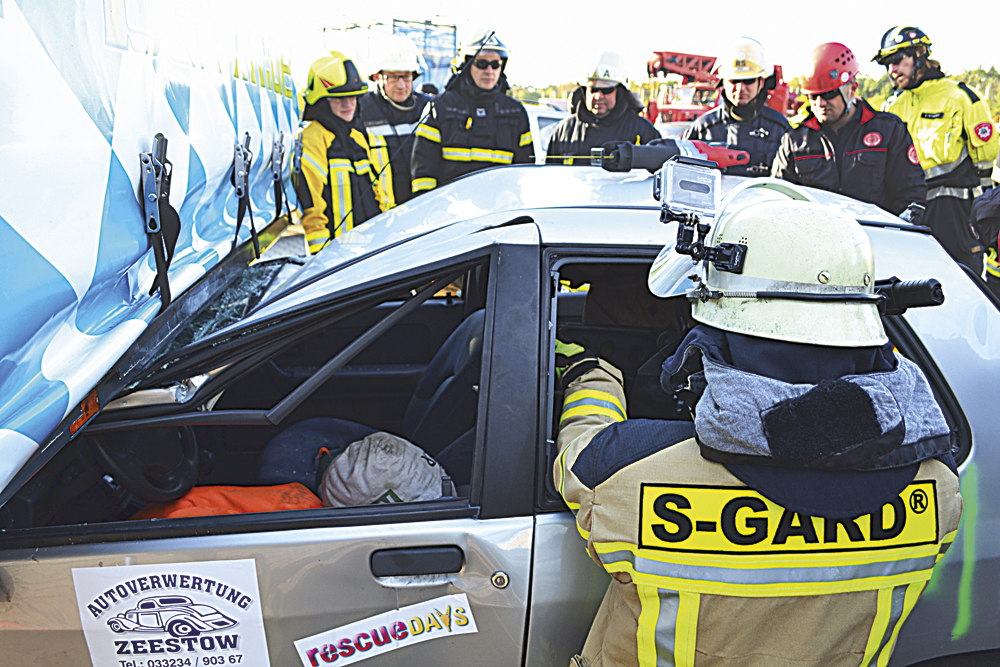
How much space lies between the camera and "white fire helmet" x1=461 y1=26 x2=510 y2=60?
455cm

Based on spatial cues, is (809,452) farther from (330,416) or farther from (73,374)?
(330,416)

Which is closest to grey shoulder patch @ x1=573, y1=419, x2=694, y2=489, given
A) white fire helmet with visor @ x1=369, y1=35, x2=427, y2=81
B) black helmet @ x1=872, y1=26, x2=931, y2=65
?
white fire helmet with visor @ x1=369, y1=35, x2=427, y2=81

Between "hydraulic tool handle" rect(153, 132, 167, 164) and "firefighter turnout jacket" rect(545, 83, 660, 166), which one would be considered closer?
"hydraulic tool handle" rect(153, 132, 167, 164)

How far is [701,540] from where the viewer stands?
1.19 meters

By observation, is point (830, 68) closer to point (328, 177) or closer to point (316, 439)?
point (328, 177)

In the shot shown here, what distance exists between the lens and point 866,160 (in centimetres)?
416

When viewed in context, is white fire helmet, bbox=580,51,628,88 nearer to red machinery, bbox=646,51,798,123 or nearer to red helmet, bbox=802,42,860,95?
red helmet, bbox=802,42,860,95

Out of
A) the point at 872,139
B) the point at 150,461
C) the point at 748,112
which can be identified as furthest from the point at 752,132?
the point at 150,461

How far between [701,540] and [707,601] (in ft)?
0.36

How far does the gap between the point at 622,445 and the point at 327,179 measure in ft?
11.2

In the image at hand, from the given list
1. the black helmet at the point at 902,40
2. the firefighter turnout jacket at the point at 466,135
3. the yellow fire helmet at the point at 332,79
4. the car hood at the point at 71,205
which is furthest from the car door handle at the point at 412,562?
the black helmet at the point at 902,40

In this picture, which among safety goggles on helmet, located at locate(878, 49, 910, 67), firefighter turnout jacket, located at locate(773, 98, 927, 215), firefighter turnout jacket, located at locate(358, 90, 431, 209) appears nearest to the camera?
firefighter turnout jacket, located at locate(773, 98, 927, 215)

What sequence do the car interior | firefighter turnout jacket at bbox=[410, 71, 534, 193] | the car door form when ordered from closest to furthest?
the car door → the car interior → firefighter turnout jacket at bbox=[410, 71, 534, 193]

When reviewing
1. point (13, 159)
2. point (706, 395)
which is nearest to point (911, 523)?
point (706, 395)
